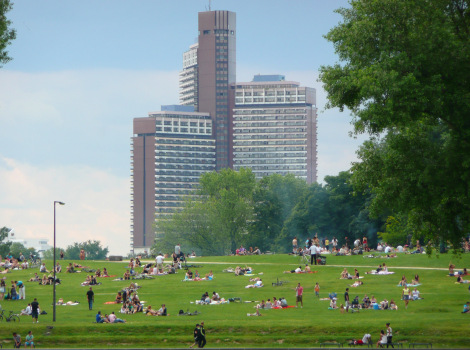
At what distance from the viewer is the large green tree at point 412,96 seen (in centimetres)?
4072

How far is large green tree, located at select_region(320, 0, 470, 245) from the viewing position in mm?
40719

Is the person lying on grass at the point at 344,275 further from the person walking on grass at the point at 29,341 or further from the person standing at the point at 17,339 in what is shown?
the person standing at the point at 17,339

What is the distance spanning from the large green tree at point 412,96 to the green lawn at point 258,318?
7.25 metres

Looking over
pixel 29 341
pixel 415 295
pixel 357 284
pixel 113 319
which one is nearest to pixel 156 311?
pixel 113 319

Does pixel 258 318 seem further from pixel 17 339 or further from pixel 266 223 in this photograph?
pixel 266 223

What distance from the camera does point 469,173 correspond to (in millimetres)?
41500

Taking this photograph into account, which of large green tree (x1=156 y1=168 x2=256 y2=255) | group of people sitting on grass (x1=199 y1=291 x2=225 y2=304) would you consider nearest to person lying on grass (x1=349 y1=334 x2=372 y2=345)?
group of people sitting on grass (x1=199 y1=291 x2=225 y2=304)

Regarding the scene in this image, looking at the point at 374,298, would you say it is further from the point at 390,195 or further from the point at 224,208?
the point at 224,208

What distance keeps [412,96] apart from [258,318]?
19.4 m

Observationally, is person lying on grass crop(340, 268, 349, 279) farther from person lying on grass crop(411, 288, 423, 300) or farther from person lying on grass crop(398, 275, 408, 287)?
person lying on grass crop(411, 288, 423, 300)

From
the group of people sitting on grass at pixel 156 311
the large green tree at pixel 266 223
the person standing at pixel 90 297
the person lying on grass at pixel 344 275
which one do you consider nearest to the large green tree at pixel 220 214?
the large green tree at pixel 266 223

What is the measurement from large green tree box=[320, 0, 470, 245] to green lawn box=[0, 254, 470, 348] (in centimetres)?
725

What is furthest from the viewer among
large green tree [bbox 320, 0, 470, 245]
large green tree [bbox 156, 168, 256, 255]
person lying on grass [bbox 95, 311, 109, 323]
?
large green tree [bbox 156, 168, 256, 255]

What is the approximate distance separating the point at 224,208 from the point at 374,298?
98.1 m
